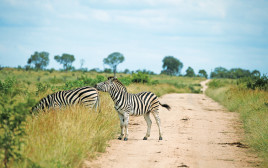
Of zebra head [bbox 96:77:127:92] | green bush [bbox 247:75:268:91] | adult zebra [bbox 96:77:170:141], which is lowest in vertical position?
adult zebra [bbox 96:77:170:141]

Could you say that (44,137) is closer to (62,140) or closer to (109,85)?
(62,140)

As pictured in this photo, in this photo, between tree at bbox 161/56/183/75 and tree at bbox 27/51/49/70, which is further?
tree at bbox 161/56/183/75

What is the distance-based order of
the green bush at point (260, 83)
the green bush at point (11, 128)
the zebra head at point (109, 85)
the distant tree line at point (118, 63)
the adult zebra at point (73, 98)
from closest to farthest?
the green bush at point (11, 128) < the zebra head at point (109, 85) < the adult zebra at point (73, 98) < the green bush at point (260, 83) < the distant tree line at point (118, 63)

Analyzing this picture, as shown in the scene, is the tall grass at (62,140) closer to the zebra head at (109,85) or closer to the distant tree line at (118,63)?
the zebra head at (109,85)

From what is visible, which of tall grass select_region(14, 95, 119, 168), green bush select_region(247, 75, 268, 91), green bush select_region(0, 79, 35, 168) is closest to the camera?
green bush select_region(0, 79, 35, 168)

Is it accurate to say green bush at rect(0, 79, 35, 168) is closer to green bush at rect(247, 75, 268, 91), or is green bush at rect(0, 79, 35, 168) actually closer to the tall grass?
the tall grass

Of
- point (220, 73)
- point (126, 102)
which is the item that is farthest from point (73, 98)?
point (220, 73)

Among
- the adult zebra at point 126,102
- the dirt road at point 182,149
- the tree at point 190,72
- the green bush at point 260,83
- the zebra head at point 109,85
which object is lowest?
the dirt road at point 182,149

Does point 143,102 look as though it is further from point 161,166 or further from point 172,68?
point 172,68

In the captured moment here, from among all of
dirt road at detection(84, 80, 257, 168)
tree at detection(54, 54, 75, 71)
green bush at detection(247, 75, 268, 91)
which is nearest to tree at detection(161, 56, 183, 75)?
tree at detection(54, 54, 75, 71)

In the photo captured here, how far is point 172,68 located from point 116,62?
26.5 metres

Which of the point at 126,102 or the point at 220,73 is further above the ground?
the point at 220,73

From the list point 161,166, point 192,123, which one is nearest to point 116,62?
point 192,123

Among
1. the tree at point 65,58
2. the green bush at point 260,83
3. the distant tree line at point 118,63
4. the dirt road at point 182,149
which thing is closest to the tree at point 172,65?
the distant tree line at point 118,63
